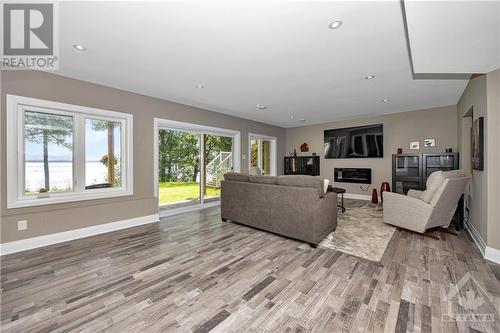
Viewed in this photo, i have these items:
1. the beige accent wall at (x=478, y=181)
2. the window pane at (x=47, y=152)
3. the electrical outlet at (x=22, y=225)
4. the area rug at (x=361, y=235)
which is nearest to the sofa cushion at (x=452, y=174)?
the beige accent wall at (x=478, y=181)

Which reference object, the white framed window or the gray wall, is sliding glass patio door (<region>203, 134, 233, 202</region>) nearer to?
the white framed window

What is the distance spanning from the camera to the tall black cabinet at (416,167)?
4625 mm

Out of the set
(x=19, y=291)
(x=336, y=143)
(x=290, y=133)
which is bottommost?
(x=19, y=291)

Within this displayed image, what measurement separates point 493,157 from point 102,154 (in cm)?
581

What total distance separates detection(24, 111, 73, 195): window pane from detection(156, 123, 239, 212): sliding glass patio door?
4.77ft

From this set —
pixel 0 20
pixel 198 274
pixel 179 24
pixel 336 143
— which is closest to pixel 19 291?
pixel 198 274

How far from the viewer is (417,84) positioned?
348 centimetres

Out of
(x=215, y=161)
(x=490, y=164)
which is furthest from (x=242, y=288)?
(x=215, y=161)

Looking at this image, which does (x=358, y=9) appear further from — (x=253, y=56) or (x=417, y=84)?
(x=417, y=84)

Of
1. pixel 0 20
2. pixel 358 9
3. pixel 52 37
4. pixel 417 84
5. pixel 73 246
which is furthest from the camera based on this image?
pixel 417 84

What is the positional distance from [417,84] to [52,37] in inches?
203

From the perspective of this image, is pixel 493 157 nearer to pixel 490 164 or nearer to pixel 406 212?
pixel 490 164

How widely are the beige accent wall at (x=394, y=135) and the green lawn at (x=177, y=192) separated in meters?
Answer: 4.17

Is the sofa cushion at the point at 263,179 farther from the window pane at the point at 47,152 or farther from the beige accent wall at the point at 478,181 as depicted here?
the window pane at the point at 47,152
